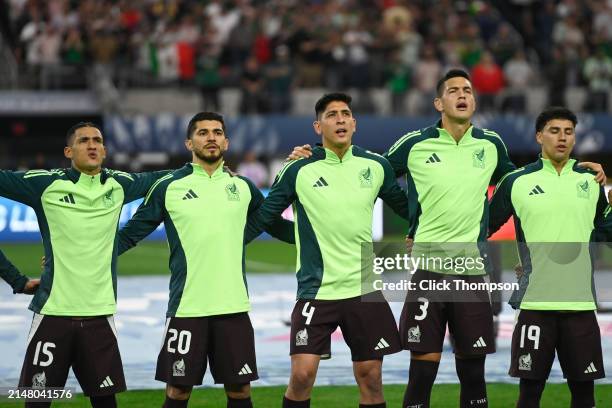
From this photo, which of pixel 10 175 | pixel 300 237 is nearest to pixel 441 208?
pixel 300 237

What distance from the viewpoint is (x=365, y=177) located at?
26.5 feet

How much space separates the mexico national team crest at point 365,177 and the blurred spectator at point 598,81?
1876 centimetres

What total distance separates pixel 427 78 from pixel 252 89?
363 centimetres

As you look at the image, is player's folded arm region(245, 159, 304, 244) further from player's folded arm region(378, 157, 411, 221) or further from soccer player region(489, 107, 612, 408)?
soccer player region(489, 107, 612, 408)

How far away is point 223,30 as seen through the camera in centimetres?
2580

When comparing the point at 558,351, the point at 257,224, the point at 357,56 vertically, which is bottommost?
the point at 558,351

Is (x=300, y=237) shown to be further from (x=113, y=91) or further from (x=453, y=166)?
(x=113, y=91)

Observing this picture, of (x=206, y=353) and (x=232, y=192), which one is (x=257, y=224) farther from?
(x=206, y=353)

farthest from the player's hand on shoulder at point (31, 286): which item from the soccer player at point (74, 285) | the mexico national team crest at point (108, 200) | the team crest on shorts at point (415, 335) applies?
the team crest on shorts at point (415, 335)

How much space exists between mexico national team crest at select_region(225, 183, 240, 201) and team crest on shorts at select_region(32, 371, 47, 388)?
63.5 inches

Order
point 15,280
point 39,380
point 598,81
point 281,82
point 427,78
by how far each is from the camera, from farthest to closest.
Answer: point 598,81 → point 427,78 → point 281,82 → point 15,280 → point 39,380

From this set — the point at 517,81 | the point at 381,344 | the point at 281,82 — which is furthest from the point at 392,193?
the point at 517,81

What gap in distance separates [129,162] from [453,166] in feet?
56.0

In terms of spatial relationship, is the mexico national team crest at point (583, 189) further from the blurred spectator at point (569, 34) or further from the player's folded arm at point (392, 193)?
the blurred spectator at point (569, 34)
